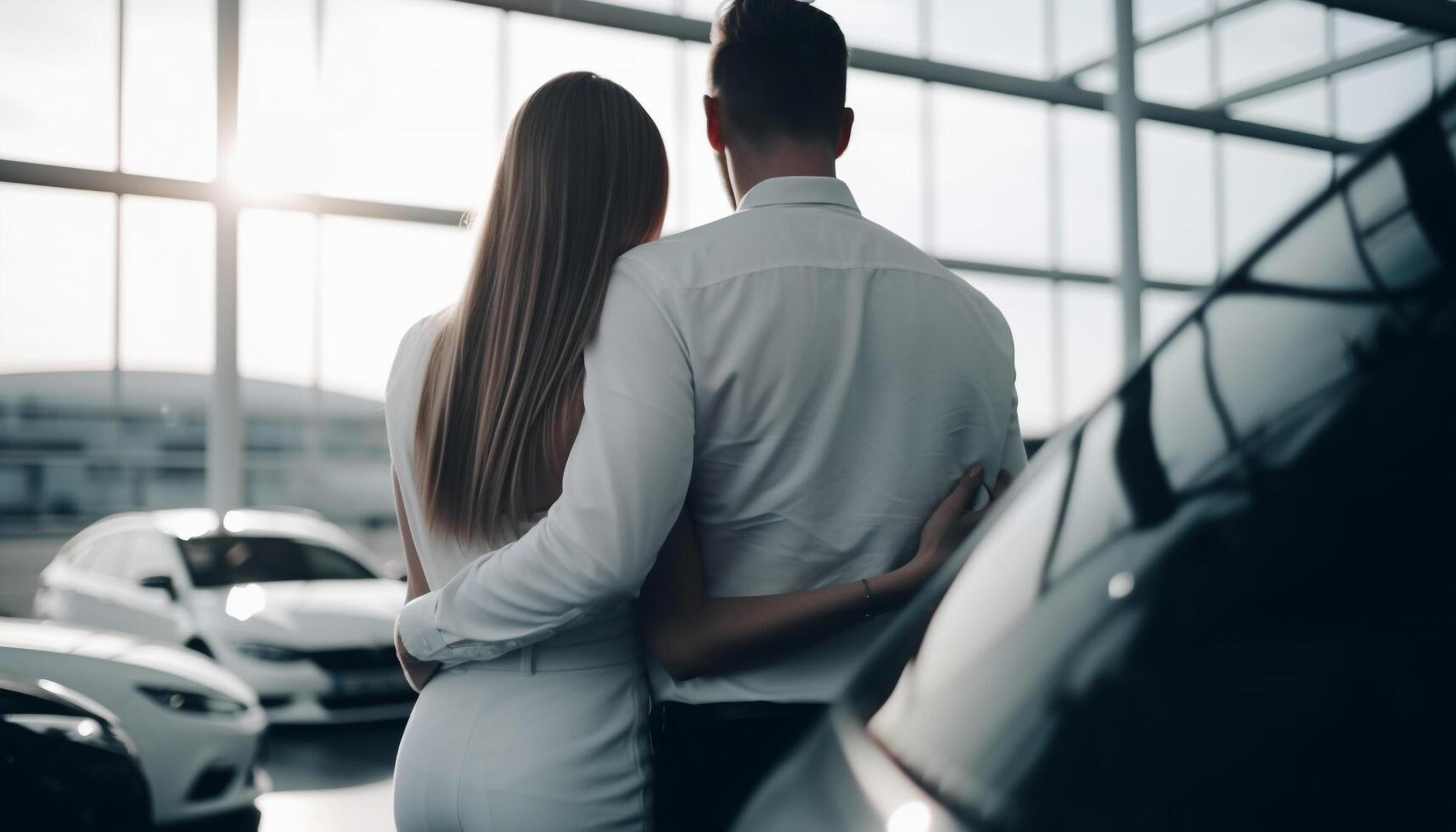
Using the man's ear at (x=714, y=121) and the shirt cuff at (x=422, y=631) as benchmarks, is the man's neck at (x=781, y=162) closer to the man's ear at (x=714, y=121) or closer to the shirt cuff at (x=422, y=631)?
the man's ear at (x=714, y=121)

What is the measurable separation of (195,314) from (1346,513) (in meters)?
9.79

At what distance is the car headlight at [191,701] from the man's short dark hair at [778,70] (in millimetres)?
3460

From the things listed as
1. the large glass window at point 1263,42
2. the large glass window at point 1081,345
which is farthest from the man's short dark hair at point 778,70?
the large glass window at point 1263,42

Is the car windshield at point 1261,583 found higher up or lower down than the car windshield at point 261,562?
higher up

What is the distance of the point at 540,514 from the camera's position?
1244mm

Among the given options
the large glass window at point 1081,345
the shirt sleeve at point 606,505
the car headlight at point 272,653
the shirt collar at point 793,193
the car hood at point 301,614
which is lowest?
the car headlight at point 272,653

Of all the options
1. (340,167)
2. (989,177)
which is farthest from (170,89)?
(989,177)

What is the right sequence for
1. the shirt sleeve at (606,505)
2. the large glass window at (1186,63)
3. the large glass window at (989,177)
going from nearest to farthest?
the shirt sleeve at (606,505), the large glass window at (989,177), the large glass window at (1186,63)

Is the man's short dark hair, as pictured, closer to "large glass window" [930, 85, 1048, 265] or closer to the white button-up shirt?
the white button-up shirt

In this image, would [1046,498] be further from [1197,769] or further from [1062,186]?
[1062,186]

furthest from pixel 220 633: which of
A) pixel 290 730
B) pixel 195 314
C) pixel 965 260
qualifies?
pixel 965 260

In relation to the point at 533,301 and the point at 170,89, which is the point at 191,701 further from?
the point at 170,89

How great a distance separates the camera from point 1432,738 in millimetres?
606

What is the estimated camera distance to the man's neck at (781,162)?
1343mm
